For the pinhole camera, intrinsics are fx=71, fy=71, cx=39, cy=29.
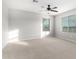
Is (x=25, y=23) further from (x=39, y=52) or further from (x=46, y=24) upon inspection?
(x=39, y=52)

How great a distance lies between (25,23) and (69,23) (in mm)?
3991

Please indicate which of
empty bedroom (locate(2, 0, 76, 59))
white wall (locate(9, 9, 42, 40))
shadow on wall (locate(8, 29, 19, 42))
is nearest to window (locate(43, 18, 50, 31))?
empty bedroom (locate(2, 0, 76, 59))

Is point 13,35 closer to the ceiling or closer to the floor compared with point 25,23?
closer to the floor

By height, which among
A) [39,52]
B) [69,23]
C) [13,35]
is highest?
[69,23]

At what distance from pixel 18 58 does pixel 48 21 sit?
21.5 ft

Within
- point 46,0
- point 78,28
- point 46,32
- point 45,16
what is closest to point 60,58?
point 78,28

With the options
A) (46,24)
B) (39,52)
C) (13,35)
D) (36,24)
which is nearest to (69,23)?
(46,24)

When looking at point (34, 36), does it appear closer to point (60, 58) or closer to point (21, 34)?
point (21, 34)

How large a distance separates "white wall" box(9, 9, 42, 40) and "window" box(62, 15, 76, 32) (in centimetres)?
247

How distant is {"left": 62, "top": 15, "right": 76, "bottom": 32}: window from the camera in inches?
230

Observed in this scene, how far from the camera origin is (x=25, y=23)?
659 cm

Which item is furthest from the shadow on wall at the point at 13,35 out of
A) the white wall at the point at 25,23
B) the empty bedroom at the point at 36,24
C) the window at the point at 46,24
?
the window at the point at 46,24

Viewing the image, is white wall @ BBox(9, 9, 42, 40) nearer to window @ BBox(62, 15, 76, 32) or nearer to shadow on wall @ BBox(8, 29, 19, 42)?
shadow on wall @ BBox(8, 29, 19, 42)

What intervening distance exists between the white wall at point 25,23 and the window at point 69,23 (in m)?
2.47
